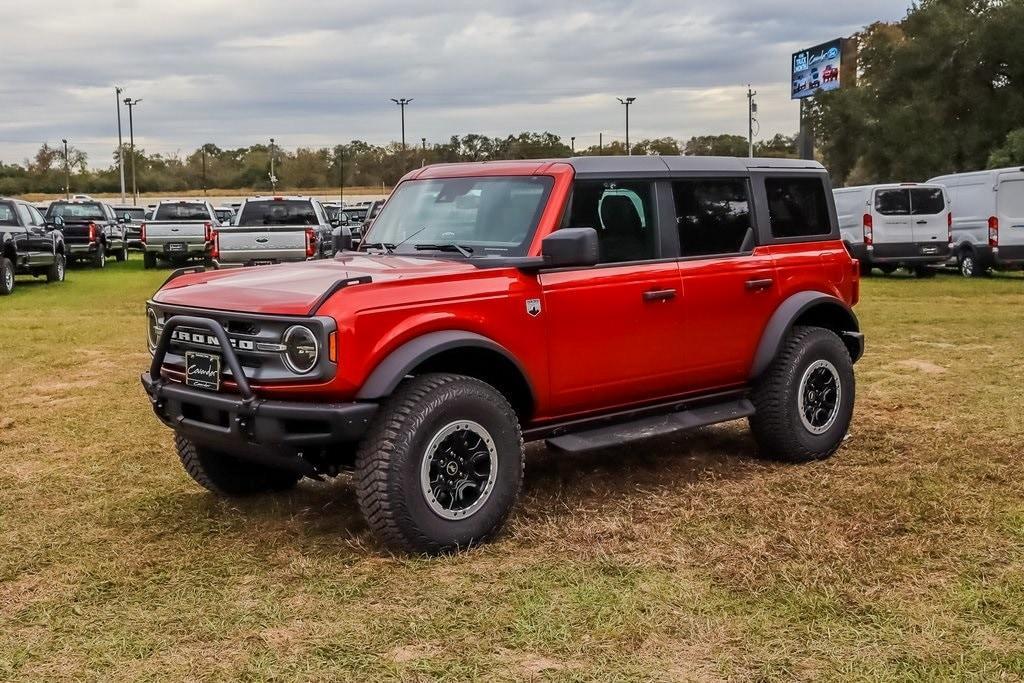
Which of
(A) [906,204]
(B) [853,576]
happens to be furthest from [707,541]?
(A) [906,204]

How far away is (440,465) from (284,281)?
1.12 metres

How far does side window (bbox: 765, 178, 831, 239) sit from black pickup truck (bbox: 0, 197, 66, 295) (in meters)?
16.4

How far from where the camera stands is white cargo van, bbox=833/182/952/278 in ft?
69.7

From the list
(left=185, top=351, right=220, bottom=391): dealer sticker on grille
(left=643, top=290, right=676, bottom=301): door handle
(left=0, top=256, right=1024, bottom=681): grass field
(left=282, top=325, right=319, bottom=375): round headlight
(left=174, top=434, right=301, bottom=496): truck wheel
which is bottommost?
(left=0, top=256, right=1024, bottom=681): grass field

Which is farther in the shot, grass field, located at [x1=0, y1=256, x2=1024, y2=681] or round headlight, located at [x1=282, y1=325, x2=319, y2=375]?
round headlight, located at [x1=282, y1=325, x2=319, y2=375]

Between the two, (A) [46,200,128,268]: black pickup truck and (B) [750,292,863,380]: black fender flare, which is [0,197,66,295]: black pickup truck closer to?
(A) [46,200,128,268]: black pickup truck

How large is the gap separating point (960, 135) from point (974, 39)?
353 centimetres

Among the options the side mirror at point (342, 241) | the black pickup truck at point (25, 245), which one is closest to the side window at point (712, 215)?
the side mirror at point (342, 241)

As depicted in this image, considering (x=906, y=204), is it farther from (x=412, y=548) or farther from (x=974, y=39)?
(x=974, y=39)

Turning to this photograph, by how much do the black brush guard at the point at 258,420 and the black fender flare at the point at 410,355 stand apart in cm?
8

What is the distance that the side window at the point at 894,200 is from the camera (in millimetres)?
21328

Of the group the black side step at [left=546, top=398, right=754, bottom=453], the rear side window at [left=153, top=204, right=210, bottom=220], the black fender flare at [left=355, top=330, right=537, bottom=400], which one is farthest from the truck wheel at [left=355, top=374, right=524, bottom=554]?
the rear side window at [left=153, top=204, right=210, bottom=220]

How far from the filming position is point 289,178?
10294 centimetres

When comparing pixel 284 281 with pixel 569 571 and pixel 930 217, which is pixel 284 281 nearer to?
pixel 569 571
